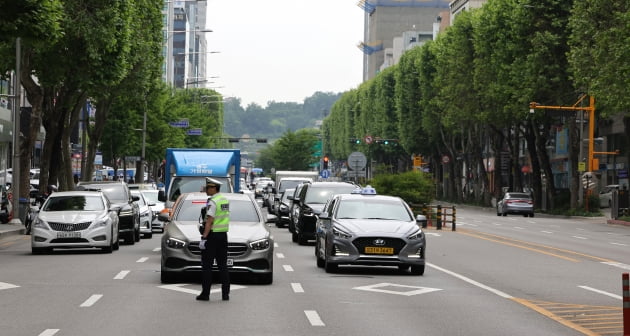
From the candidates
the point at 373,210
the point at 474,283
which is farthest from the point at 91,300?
the point at 373,210

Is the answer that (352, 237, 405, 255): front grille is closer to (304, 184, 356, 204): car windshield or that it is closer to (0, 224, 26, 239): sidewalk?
(304, 184, 356, 204): car windshield

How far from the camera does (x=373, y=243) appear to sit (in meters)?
21.8

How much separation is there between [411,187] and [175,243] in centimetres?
3525

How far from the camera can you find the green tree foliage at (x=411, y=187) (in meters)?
53.2

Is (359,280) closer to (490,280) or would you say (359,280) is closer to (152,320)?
(490,280)

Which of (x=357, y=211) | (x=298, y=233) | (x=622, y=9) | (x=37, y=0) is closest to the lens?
(x=357, y=211)

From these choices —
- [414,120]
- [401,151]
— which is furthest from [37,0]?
[401,151]

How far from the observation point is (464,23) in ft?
270

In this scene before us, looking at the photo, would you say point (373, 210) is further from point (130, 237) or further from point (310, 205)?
point (130, 237)

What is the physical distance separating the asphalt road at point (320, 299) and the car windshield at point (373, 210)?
3.37 ft

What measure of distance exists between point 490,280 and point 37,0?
11.2 m

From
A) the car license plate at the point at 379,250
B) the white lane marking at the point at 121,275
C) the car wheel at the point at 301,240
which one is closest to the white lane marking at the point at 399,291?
the car license plate at the point at 379,250

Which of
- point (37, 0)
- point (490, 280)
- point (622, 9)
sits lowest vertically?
point (490, 280)

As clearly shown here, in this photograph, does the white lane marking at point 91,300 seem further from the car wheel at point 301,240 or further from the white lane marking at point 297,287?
the car wheel at point 301,240
